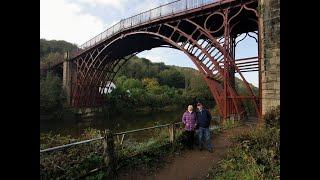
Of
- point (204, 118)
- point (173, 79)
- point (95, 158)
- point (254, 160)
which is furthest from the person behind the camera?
point (173, 79)

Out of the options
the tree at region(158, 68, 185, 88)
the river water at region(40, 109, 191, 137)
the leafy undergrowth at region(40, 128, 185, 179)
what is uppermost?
the tree at region(158, 68, 185, 88)

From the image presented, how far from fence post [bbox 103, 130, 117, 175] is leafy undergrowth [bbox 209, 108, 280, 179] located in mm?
2119

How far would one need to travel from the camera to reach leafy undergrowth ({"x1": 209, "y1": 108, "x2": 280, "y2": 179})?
5.14m

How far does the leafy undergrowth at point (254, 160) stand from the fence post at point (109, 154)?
2119 mm

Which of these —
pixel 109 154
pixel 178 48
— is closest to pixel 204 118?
pixel 109 154

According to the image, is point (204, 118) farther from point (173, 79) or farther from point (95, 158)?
point (173, 79)

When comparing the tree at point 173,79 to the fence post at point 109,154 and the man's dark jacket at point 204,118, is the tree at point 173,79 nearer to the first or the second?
the man's dark jacket at point 204,118

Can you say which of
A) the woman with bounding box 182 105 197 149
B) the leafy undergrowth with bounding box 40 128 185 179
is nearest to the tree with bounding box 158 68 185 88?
the woman with bounding box 182 105 197 149

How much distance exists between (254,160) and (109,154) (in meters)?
3.04

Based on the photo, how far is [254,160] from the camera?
17.7ft

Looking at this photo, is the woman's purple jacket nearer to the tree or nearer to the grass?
the grass

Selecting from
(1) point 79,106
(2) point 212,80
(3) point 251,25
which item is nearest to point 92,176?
(2) point 212,80
